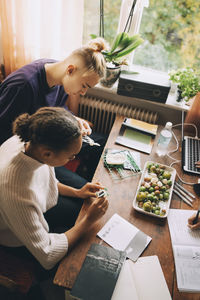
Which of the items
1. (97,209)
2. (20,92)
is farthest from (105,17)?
(97,209)

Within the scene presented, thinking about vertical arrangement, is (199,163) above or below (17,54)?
below

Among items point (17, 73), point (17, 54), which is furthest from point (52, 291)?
point (17, 54)

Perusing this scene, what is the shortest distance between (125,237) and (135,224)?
0.09 metres

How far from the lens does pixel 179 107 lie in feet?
6.39

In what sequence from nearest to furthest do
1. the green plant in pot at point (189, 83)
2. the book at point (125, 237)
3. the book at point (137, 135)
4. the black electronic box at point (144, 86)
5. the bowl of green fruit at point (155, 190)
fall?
the book at point (125, 237), the bowl of green fruit at point (155, 190), the book at point (137, 135), the green plant in pot at point (189, 83), the black electronic box at point (144, 86)

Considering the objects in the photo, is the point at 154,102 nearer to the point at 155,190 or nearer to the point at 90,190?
the point at 155,190

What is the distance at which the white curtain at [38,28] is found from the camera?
5.57 ft

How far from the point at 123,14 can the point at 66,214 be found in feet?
5.21

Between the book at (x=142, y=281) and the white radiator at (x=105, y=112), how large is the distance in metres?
1.33

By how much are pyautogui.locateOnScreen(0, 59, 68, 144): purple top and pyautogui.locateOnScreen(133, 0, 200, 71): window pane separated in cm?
99

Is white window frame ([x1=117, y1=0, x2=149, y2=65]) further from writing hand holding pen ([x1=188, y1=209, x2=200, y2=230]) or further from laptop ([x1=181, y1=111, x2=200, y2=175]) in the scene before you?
writing hand holding pen ([x1=188, y1=209, x2=200, y2=230])

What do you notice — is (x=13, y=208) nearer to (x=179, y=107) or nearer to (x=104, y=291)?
(x=104, y=291)

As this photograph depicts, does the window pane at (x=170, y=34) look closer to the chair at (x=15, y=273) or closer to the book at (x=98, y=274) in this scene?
the book at (x=98, y=274)

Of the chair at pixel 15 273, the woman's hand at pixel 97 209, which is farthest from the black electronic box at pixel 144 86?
the chair at pixel 15 273
